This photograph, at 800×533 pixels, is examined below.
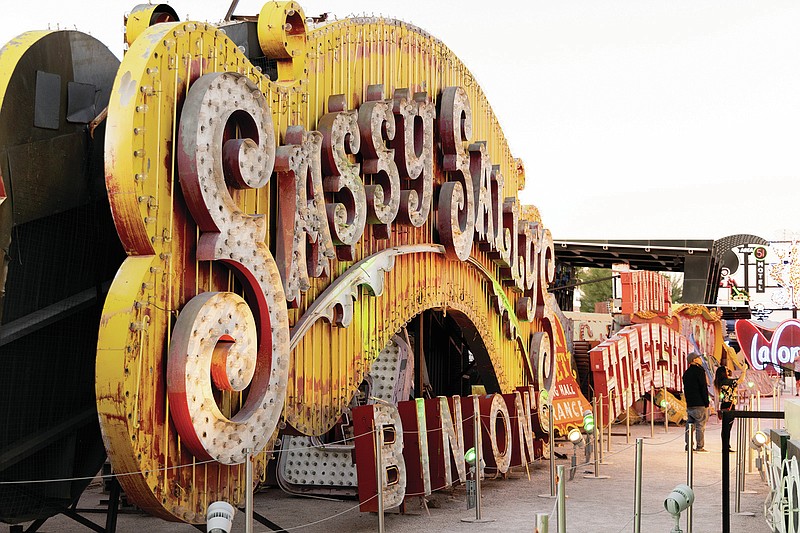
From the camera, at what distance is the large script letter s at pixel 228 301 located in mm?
7070

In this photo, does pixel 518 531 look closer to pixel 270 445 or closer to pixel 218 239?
pixel 270 445

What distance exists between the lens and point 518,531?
1038 centimetres

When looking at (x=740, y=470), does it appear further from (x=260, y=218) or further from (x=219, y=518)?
(x=219, y=518)

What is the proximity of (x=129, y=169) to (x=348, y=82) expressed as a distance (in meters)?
3.83

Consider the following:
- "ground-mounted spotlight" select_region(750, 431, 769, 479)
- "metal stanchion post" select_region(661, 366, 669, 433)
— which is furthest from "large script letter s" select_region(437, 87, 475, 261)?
"metal stanchion post" select_region(661, 366, 669, 433)

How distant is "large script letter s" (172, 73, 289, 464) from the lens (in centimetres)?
707

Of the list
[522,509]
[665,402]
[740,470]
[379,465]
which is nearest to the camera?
[379,465]

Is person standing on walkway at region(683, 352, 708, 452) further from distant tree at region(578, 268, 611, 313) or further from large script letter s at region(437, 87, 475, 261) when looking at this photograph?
distant tree at region(578, 268, 611, 313)

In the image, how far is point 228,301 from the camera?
7.38 metres

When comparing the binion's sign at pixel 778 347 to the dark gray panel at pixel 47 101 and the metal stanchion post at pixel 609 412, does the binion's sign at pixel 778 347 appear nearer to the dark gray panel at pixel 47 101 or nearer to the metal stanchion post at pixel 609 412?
the metal stanchion post at pixel 609 412

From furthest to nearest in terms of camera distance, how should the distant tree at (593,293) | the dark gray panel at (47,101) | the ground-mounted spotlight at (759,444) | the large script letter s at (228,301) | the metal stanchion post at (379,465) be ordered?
1. the distant tree at (593,293)
2. the ground-mounted spotlight at (759,444)
3. the metal stanchion post at (379,465)
4. the large script letter s at (228,301)
5. the dark gray panel at (47,101)

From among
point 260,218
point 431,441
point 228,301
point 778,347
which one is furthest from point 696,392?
point 228,301

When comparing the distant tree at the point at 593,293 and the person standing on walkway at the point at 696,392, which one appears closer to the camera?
the person standing on walkway at the point at 696,392

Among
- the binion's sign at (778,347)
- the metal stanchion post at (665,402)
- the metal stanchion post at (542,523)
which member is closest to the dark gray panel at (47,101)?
the metal stanchion post at (542,523)
